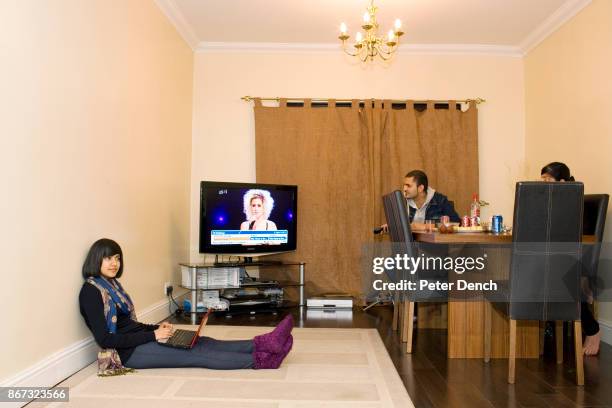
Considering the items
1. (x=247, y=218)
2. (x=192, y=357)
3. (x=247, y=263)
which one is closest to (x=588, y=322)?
(x=192, y=357)

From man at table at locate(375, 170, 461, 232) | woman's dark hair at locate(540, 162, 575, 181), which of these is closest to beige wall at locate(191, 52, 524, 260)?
man at table at locate(375, 170, 461, 232)

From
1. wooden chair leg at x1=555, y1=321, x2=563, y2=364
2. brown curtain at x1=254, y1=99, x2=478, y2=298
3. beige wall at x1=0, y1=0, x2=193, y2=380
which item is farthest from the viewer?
brown curtain at x1=254, y1=99, x2=478, y2=298

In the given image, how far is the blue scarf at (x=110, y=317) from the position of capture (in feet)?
9.04

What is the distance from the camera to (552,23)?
4.70 m

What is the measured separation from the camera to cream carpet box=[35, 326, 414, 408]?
238cm

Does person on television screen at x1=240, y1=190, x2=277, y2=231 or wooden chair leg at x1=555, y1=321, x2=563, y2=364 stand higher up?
person on television screen at x1=240, y1=190, x2=277, y2=231

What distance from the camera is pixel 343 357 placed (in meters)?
3.21

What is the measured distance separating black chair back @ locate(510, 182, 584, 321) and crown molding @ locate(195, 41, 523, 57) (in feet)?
10.2

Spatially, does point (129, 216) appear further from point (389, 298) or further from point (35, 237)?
point (389, 298)

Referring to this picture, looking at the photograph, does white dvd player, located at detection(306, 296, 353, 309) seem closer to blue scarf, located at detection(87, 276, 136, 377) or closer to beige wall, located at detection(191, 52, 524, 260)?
beige wall, located at detection(191, 52, 524, 260)

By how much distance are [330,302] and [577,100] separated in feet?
9.20

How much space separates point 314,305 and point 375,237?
3.21 feet

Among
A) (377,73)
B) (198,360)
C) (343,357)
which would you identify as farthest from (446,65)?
(198,360)

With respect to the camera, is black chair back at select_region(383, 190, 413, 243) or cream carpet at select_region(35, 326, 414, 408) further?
black chair back at select_region(383, 190, 413, 243)
